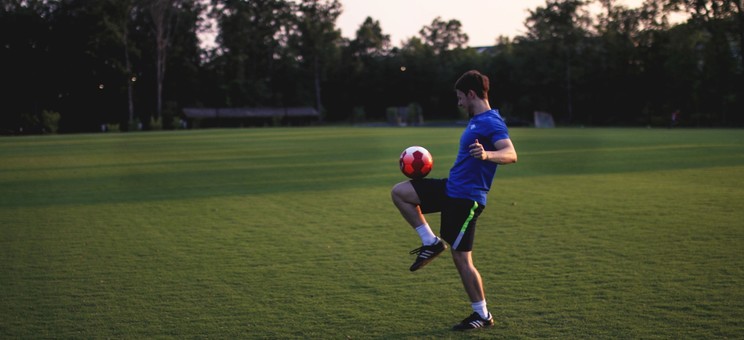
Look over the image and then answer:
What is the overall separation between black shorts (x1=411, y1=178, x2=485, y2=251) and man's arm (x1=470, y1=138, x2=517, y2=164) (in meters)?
0.49

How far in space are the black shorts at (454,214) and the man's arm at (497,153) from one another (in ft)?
1.60

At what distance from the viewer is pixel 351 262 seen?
27.1 feet

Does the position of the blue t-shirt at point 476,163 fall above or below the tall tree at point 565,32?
below

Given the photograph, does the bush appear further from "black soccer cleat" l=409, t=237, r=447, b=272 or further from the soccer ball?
"black soccer cleat" l=409, t=237, r=447, b=272

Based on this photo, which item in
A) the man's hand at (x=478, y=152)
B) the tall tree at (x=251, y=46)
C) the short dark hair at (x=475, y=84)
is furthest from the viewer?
the tall tree at (x=251, y=46)

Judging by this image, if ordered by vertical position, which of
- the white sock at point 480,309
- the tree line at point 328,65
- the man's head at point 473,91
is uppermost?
the tree line at point 328,65

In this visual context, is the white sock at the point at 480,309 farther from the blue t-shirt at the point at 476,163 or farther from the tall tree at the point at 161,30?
the tall tree at the point at 161,30

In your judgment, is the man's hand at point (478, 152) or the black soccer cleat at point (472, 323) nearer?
the man's hand at point (478, 152)

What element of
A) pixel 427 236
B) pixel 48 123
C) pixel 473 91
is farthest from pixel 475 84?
pixel 48 123

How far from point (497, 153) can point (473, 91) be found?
553 millimetres

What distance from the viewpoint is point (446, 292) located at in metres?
6.89

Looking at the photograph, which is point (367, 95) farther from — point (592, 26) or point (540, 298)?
point (540, 298)

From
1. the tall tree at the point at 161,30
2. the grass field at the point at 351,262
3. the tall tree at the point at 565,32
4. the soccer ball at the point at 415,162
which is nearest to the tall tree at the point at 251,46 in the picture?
the tall tree at the point at 161,30

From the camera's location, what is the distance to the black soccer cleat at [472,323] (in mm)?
5633
